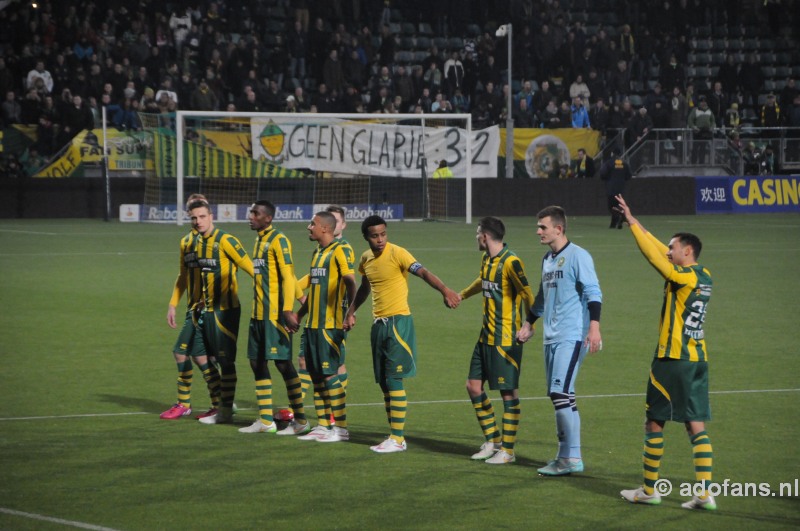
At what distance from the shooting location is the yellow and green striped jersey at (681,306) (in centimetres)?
738

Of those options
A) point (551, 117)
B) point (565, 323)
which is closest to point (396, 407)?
point (565, 323)

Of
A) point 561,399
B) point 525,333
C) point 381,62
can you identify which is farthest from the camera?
point 381,62

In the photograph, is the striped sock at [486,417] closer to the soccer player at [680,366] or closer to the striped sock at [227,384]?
the soccer player at [680,366]

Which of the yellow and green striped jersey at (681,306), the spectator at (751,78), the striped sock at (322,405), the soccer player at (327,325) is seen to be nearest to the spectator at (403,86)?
the spectator at (751,78)

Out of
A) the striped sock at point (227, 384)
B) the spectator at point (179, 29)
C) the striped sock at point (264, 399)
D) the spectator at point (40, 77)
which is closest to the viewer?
the striped sock at point (264, 399)

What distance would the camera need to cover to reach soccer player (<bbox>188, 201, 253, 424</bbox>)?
32.8 feet

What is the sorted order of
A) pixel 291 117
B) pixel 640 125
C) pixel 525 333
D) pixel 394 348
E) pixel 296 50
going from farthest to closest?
pixel 640 125
pixel 296 50
pixel 291 117
pixel 394 348
pixel 525 333

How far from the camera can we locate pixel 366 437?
956cm

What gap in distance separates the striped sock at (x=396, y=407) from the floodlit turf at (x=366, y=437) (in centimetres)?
23

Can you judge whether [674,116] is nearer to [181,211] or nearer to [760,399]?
[181,211]

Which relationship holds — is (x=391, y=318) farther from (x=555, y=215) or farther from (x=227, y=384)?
(x=227, y=384)

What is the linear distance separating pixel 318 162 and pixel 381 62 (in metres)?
6.21

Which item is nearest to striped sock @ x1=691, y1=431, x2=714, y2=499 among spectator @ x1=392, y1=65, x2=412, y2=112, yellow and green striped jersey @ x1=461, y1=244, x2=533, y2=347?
yellow and green striped jersey @ x1=461, y1=244, x2=533, y2=347

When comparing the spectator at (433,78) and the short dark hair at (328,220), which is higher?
the spectator at (433,78)
